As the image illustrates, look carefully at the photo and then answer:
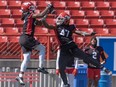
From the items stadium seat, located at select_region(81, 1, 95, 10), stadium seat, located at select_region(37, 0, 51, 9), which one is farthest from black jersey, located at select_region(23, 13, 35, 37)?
stadium seat, located at select_region(81, 1, 95, 10)

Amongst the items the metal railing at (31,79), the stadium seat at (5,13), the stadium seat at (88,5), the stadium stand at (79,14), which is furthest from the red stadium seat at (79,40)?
the stadium seat at (88,5)

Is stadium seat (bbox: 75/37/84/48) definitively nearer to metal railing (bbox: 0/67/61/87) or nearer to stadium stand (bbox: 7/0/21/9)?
metal railing (bbox: 0/67/61/87)

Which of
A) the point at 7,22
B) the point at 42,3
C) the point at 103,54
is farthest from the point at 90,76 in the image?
the point at 42,3

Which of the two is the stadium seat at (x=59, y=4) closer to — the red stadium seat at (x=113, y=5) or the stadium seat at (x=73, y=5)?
the stadium seat at (x=73, y=5)

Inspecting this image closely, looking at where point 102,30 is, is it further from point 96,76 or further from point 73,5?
point 96,76

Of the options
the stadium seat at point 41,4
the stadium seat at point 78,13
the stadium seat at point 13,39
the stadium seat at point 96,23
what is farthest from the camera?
the stadium seat at point 41,4

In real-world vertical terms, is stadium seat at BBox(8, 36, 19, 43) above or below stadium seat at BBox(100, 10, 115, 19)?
below

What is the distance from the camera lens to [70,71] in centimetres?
1298

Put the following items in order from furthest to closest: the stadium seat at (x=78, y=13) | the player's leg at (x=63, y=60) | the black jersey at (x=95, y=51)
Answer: the stadium seat at (x=78, y=13)
the black jersey at (x=95, y=51)
the player's leg at (x=63, y=60)

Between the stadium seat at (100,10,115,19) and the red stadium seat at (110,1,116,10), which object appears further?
the red stadium seat at (110,1,116,10)

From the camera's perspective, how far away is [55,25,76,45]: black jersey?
37.9 feet

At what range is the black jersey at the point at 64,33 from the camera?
11.5m

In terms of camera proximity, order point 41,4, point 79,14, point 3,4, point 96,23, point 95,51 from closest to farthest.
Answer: point 95,51 → point 96,23 → point 79,14 → point 3,4 → point 41,4

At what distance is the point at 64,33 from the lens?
37.9 ft
